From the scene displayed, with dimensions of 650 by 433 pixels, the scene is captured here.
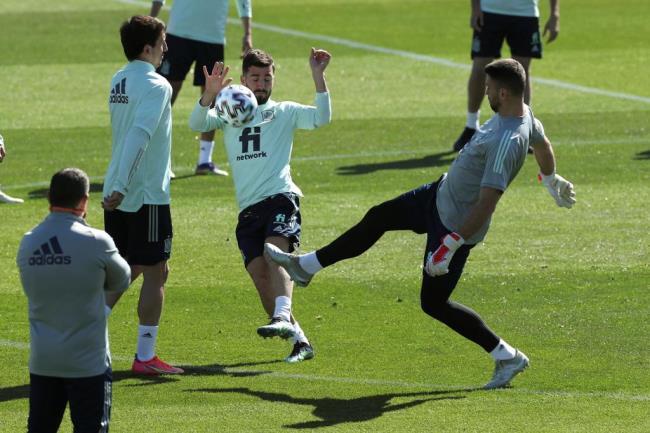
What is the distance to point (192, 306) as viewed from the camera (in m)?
11.4

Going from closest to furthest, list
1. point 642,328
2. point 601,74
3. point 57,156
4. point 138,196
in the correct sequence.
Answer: point 138,196 → point 642,328 → point 57,156 → point 601,74

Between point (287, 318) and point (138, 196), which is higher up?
point (138, 196)

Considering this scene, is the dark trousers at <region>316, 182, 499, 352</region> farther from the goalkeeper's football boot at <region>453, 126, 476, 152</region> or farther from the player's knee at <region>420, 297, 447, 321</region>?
the goalkeeper's football boot at <region>453, 126, 476, 152</region>

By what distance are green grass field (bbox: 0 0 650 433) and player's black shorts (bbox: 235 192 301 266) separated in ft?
2.52

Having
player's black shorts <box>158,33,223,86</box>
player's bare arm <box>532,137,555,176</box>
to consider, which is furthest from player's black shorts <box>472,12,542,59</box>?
player's bare arm <box>532,137,555,176</box>

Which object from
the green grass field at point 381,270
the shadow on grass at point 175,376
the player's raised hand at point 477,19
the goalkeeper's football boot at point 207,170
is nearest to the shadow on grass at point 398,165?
the green grass field at point 381,270

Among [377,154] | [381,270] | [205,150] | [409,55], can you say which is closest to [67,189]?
[381,270]

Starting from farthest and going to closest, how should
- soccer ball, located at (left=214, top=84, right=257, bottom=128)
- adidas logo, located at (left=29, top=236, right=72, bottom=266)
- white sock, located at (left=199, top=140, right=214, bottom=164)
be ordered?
white sock, located at (left=199, top=140, right=214, bottom=164)
soccer ball, located at (left=214, top=84, right=257, bottom=128)
adidas logo, located at (left=29, top=236, right=72, bottom=266)

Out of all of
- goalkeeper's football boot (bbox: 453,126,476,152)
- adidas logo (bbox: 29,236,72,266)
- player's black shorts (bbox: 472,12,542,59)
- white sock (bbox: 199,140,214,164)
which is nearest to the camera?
adidas logo (bbox: 29,236,72,266)

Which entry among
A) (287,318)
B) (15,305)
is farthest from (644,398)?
(15,305)

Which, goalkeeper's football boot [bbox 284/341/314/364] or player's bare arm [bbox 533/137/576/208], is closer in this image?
player's bare arm [bbox 533/137/576/208]

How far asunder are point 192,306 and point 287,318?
1979mm

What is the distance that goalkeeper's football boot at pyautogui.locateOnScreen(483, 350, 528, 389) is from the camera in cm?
922

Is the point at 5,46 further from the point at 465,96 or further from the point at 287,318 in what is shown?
the point at 287,318
